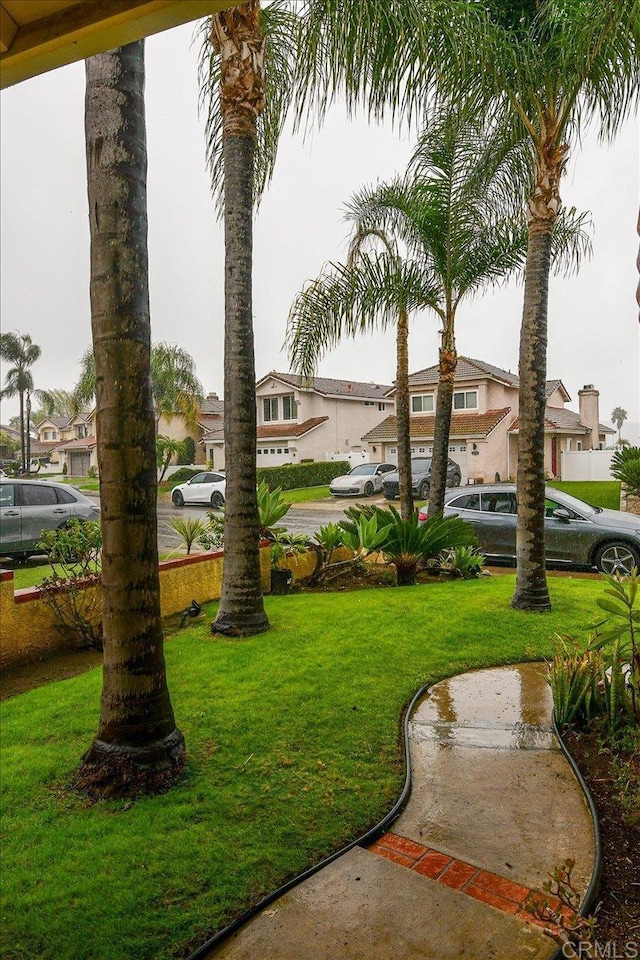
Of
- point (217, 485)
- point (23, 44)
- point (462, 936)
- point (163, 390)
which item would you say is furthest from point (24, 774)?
point (163, 390)

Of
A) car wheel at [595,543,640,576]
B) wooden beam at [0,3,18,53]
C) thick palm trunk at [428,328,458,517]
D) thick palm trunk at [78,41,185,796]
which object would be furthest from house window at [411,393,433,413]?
wooden beam at [0,3,18,53]

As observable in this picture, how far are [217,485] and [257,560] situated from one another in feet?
38.3

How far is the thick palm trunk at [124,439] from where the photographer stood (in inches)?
118

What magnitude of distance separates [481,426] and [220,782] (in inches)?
647

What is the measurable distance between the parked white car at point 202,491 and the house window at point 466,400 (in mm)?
8393

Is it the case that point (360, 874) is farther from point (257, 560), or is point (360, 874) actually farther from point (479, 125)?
point (479, 125)

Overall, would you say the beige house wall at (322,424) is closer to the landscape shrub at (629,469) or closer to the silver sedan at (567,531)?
the landscape shrub at (629,469)

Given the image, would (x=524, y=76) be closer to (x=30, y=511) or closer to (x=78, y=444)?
(x=30, y=511)

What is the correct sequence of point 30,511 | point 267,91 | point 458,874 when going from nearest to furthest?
point 458,874 < point 267,91 < point 30,511

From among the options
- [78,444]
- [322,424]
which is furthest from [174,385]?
[78,444]

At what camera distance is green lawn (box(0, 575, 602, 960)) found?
2195 millimetres

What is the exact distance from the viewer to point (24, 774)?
3203 millimetres

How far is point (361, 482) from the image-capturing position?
1689 cm

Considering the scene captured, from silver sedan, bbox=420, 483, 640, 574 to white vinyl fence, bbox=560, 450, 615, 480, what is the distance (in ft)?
32.2
